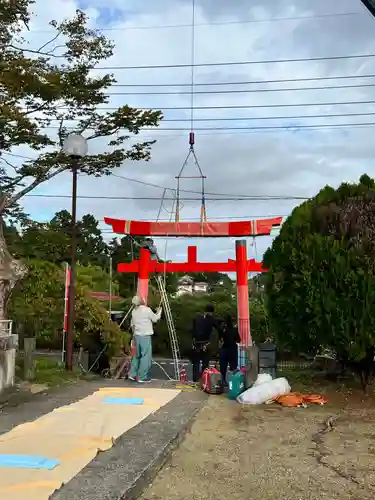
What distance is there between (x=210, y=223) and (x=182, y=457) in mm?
8891

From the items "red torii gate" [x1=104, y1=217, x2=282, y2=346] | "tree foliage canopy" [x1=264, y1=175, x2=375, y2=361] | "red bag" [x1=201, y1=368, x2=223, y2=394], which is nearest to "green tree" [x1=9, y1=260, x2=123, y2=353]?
"red torii gate" [x1=104, y1=217, x2=282, y2=346]

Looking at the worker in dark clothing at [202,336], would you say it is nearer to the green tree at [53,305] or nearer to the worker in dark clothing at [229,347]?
the worker in dark clothing at [229,347]

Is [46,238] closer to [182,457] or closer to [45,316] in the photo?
[45,316]

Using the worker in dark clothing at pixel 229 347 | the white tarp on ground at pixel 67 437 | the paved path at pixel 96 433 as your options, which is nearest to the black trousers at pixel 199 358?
the worker in dark clothing at pixel 229 347

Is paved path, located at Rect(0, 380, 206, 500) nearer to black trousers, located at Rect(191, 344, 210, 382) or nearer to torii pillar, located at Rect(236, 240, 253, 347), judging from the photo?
black trousers, located at Rect(191, 344, 210, 382)

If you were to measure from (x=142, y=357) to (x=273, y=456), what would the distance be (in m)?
4.54

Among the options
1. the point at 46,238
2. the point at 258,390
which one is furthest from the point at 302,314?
the point at 46,238

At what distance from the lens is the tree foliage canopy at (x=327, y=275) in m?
7.96

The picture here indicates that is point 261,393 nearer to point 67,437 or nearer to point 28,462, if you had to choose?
point 67,437

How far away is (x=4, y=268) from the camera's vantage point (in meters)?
8.44

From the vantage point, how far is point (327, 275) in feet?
26.8

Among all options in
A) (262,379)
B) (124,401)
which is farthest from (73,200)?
(262,379)

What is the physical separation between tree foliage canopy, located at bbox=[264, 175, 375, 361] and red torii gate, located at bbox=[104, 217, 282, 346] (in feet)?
12.6

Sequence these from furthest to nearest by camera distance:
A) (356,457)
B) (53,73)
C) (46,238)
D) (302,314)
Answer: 1. (46,238)
2. (53,73)
3. (302,314)
4. (356,457)
